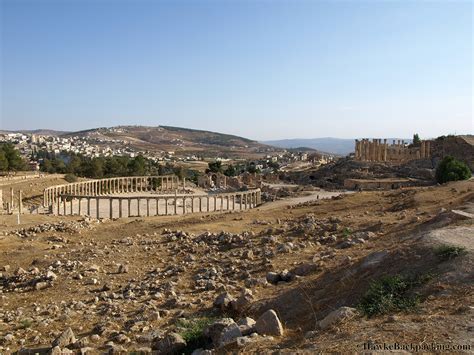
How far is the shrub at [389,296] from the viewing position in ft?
22.8

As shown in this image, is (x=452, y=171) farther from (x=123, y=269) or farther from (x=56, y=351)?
(x=56, y=351)

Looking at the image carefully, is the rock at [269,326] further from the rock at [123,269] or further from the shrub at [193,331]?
the rock at [123,269]

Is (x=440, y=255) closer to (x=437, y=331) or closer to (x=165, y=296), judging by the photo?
(x=437, y=331)

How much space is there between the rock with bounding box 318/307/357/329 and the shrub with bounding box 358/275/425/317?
22 centimetres

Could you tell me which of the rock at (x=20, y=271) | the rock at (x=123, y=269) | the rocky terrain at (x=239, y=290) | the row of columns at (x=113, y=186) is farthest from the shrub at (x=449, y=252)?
the row of columns at (x=113, y=186)

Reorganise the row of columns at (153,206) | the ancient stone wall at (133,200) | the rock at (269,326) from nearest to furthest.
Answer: the rock at (269,326), the ancient stone wall at (133,200), the row of columns at (153,206)

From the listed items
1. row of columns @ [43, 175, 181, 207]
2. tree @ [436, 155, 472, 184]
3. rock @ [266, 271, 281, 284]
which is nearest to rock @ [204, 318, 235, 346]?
rock @ [266, 271, 281, 284]

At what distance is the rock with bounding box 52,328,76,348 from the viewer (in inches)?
317

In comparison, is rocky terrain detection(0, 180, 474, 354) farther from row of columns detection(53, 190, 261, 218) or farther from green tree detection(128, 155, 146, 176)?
green tree detection(128, 155, 146, 176)

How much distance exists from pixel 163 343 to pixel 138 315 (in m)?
2.28

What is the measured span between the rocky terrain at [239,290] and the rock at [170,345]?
0.08 feet

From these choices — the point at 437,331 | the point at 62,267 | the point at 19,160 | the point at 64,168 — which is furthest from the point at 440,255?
the point at 64,168

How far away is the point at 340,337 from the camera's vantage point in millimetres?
6070

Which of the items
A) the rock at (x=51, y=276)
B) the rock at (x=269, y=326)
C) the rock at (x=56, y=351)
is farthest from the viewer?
the rock at (x=51, y=276)
